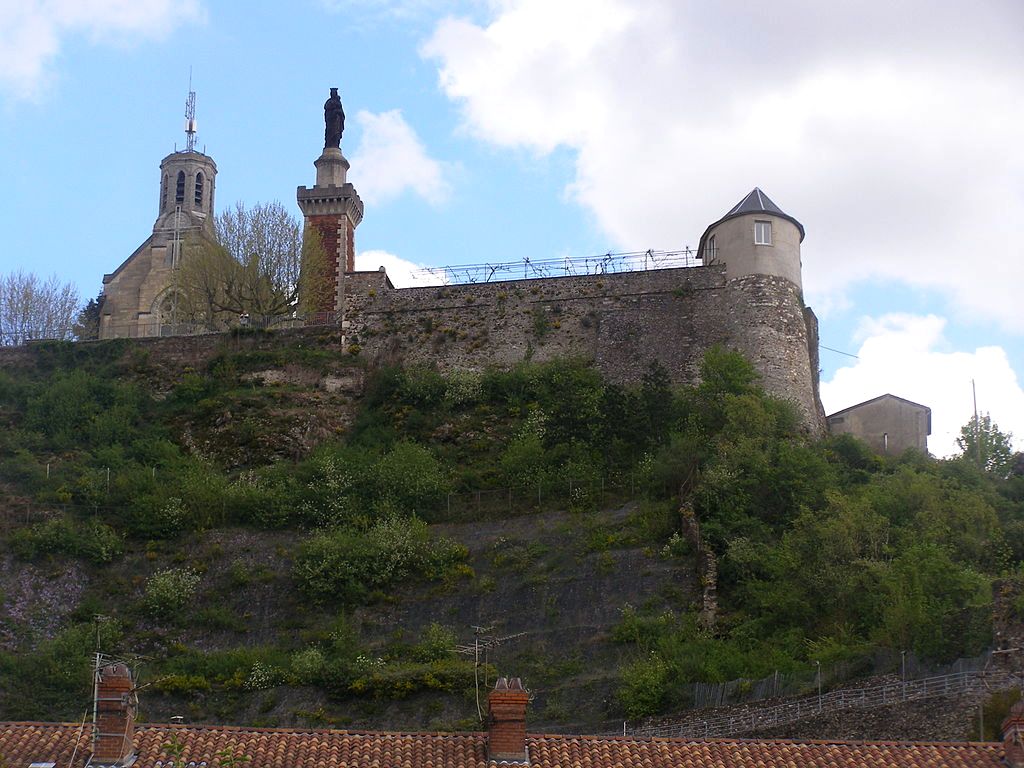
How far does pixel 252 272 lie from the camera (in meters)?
57.9

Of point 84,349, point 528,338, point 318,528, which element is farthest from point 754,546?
point 84,349

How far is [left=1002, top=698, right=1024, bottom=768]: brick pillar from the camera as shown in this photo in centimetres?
2222

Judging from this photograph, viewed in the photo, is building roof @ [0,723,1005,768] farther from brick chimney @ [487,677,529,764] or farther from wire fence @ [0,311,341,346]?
wire fence @ [0,311,341,346]

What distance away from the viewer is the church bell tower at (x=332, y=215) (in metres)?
58.6

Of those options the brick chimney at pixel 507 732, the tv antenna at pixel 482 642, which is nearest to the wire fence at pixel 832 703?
→ the tv antenna at pixel 482 642

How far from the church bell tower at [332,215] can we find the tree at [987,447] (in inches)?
A: 908

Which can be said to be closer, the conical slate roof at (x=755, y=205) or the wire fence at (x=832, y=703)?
the wire fence at (x=832, y=703)

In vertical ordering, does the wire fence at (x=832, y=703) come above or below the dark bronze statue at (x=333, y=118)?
below

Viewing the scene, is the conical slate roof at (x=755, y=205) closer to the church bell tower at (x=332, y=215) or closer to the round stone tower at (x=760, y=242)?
the round stone tower at (x=760, y=242)

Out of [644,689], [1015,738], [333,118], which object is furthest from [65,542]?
[1015,738]

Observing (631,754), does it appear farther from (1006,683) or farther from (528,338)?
(528,338)

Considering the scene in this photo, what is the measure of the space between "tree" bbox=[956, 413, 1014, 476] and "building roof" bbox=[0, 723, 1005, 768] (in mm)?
24404

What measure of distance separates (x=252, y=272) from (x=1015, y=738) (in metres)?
40.2

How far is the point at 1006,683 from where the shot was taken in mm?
27344
